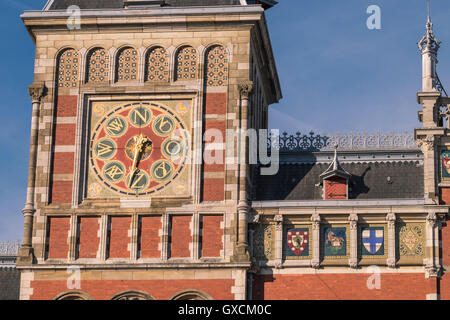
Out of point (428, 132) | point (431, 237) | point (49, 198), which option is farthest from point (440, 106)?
point (49, 198)

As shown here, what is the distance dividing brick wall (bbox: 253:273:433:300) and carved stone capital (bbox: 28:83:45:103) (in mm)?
10491

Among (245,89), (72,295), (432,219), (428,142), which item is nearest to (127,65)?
(245,89)

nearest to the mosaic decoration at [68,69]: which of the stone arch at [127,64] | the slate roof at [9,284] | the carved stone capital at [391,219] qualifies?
the stone arch at [127,64]

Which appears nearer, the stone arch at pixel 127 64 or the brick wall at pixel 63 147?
the brick wall at pixel 63 147

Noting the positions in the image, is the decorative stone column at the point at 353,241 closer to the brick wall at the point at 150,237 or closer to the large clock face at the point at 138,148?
the large clock face at the point at 138,148

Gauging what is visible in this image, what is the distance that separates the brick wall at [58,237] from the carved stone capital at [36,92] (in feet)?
15.0

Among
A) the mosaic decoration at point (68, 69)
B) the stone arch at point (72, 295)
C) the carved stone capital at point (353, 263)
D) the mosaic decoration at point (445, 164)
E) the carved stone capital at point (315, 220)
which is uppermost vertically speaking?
the mosaic decoration at point (68, 69)

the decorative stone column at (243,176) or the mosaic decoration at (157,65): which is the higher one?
the mosaic decoration at (157,65)

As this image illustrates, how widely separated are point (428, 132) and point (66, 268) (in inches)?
553

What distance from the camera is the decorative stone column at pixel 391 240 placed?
4194cm

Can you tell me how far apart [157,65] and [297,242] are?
8.46 m

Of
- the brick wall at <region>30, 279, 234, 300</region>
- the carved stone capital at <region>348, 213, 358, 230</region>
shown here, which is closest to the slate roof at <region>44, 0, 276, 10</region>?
the carved stone capital at <region>348, 213, 358, 230</region>

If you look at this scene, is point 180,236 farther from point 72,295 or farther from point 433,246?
point 433,246

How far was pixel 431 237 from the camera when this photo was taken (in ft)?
138
